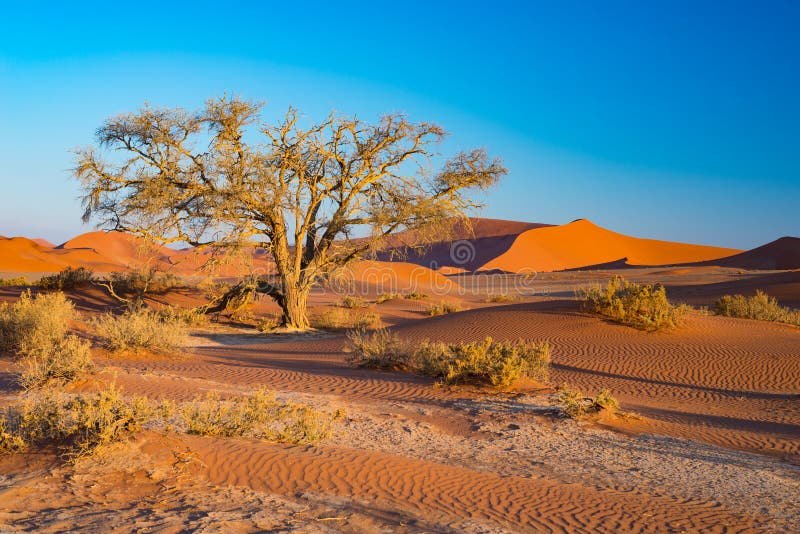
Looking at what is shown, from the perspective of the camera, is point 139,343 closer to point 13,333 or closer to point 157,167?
point 13,333

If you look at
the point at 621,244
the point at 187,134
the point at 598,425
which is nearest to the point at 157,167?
the point at 187,134

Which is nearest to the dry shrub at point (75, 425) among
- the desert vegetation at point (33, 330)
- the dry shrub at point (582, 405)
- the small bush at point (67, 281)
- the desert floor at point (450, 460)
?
the desert floor at point (450, 460)

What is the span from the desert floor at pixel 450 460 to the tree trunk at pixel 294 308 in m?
7.01

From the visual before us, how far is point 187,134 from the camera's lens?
18000mm

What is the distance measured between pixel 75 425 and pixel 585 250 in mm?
93639

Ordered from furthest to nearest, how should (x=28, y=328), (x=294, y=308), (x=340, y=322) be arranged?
1. (x=340, y=322)
2. (x=294, y=308)
3. (x=28, y=328)

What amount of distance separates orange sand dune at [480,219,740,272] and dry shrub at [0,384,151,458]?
7704 cm

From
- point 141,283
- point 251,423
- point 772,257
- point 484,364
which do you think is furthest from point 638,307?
point 772,257

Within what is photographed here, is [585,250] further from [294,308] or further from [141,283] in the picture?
[294,308]

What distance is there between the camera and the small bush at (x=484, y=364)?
9.65 meters

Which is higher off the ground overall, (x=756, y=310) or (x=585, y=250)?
(x=585, y=250)

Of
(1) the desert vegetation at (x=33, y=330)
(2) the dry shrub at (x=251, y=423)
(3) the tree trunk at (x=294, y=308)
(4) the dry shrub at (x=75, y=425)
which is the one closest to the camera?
(4) the dry shrub at (x=75, y=425)

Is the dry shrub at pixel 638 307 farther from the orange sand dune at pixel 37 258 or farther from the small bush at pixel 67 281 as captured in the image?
the orange sand dune at pixel 37 258

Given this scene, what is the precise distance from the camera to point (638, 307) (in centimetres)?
1577
